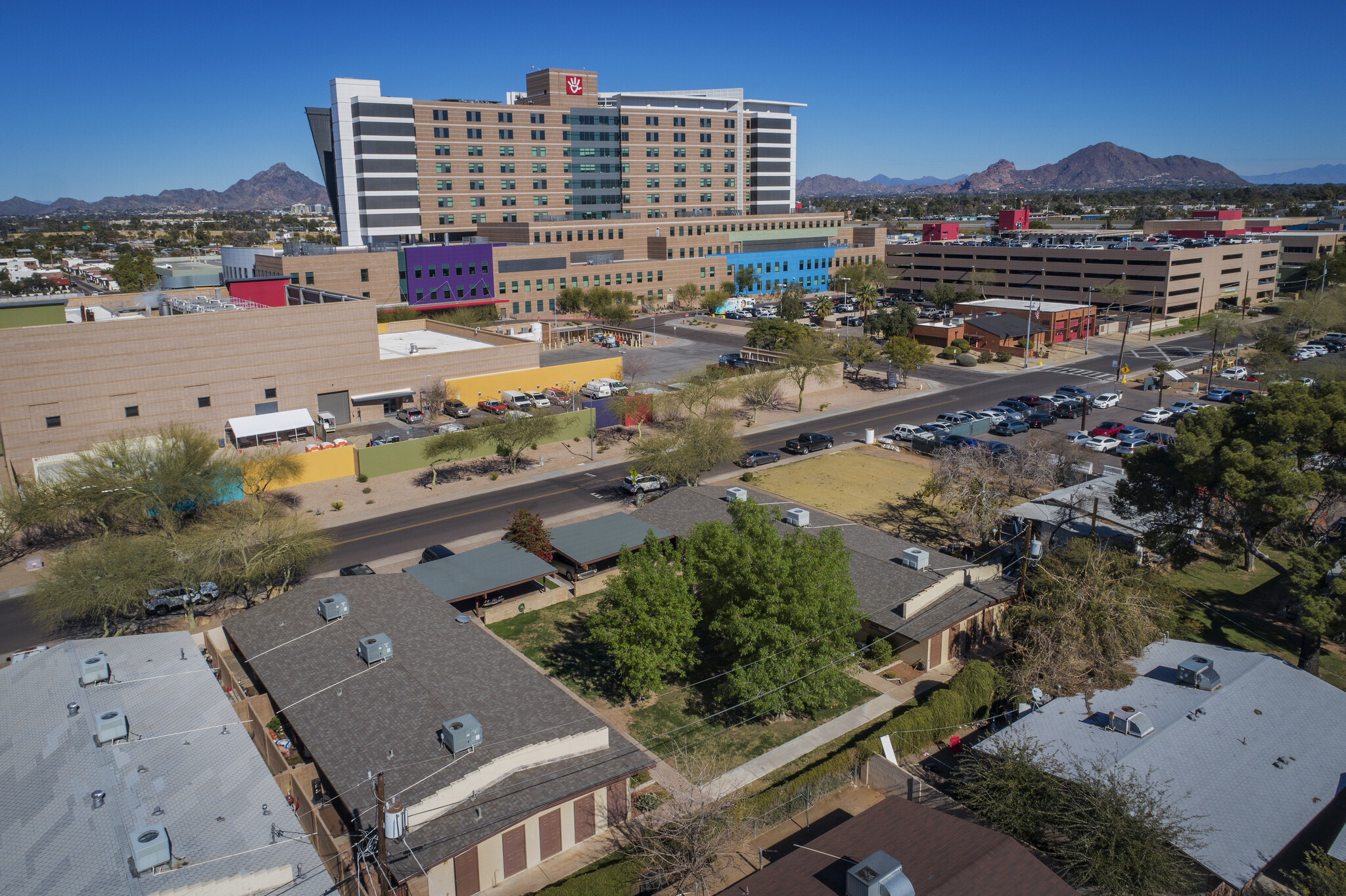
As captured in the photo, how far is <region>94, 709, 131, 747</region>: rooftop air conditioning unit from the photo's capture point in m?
23.5

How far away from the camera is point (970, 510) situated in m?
41.7

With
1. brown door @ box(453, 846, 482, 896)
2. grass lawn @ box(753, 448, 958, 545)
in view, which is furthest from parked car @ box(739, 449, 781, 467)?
brown door @ box(453, 846, 482, 896)

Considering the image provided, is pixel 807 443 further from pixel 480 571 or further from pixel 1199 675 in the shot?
pixel 1199 675

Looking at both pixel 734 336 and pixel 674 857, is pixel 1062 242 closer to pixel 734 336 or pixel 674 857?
pixel 734 336

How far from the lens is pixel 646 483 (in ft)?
164

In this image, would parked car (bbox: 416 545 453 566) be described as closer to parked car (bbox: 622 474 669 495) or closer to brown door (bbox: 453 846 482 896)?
parked car (bbox: 622 474 669 495)

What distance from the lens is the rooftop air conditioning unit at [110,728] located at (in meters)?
23.5

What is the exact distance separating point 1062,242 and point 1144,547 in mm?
100185

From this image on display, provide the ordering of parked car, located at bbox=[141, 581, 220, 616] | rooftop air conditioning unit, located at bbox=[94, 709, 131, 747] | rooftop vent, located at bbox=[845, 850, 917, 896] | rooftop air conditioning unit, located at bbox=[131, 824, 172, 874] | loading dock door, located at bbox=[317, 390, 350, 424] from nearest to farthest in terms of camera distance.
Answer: rooftop vent, located at bbox=[845, 850, 917, 896]
rooftop air conditioning unit, located at bbox=[131, 824, 172, 874]
rooftop air conditioning unit, located at bbox=[94, 709, 131, 747]
parked car, located at bbox=[141, 581, 220, 616]
loading dock door, located at bbox=[317, 390, 350, 424]

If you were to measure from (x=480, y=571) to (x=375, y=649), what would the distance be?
382 inches

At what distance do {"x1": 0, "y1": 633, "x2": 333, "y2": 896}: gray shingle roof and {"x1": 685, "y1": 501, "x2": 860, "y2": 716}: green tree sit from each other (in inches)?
533

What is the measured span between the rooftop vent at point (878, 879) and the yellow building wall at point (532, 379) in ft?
180

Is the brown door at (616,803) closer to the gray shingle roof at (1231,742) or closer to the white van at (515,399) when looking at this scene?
the gray shingle roof at (1231,742)

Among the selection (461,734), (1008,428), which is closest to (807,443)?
(1008,428)
